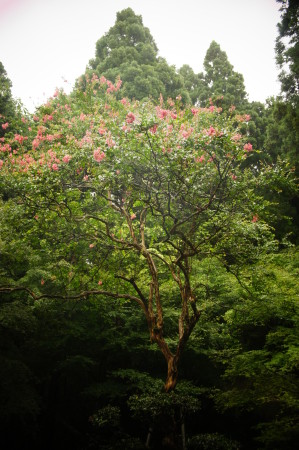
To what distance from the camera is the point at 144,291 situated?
895cm

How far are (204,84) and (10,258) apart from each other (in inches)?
748

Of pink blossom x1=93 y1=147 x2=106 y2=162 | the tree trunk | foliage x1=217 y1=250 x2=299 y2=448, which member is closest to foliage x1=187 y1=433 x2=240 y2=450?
foliage x1=217 y1=250 x2=299 y2=448

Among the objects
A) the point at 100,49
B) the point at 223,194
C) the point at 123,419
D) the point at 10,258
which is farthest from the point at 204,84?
the point at 123,419

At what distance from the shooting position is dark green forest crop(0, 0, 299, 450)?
18.6ft

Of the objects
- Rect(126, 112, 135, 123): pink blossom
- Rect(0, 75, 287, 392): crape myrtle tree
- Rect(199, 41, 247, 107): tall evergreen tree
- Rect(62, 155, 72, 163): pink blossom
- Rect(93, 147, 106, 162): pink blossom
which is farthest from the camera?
Rect(199, 41, 247, 107): tall evergreen tree

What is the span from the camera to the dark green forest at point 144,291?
223 inches

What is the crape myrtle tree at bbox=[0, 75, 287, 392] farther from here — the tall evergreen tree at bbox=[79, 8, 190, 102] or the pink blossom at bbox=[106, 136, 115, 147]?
the tall evergreen tree at bbox=[79, 8, 190, 102]

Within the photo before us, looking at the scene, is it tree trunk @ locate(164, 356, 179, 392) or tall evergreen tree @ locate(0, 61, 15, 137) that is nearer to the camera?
tree trunk @ locate(164, 356, 179, 392)

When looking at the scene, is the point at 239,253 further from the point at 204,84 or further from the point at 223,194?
the point at 204,84

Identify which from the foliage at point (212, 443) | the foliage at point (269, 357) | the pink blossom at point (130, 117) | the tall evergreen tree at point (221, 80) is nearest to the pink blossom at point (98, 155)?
the pink blossom at point (130, 117)

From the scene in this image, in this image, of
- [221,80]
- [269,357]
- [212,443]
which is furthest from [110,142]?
[221,80]

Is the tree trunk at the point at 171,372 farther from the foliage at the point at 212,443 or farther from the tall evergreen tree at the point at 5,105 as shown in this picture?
the tall evergreen tree at the point at 5,105

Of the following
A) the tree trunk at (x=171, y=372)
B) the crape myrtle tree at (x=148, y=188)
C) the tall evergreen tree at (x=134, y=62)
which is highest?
the tall evergreen tree at (x=134, y=62)

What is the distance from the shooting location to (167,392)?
5.73 metres
